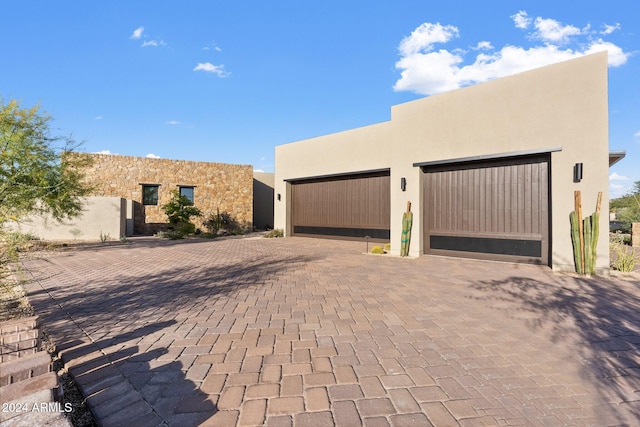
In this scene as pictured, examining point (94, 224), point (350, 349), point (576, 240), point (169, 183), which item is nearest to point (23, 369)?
point (350, 349)

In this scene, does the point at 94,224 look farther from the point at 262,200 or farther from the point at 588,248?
the point at 588,248

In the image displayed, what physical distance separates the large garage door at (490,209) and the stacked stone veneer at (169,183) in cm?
1443

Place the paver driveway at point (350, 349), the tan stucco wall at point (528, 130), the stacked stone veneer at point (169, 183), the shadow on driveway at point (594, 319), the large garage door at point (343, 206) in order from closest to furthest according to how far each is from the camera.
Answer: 1. the paver driveway at point (350, 349)
2. the shadow on driveway at point (594, 319)
3. the tan stucco wall at point (528, 130)
4. the large garage door at point (343, 206)
5. the stacked stone veneer at point (169, 183)

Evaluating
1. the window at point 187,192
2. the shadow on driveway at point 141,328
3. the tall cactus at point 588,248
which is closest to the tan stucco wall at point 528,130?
the tall cactus at point 588,248

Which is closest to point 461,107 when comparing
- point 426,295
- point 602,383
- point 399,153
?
point 399,153

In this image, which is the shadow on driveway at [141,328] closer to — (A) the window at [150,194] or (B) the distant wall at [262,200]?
(A) the window at [150,194]

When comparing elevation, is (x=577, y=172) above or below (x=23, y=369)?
above

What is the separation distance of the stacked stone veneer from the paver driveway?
13.5 metres

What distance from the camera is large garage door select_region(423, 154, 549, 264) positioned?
23.8ft

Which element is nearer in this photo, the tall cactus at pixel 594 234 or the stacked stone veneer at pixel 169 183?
the tall cactus at pixel 594 234

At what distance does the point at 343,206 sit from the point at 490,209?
6.12m

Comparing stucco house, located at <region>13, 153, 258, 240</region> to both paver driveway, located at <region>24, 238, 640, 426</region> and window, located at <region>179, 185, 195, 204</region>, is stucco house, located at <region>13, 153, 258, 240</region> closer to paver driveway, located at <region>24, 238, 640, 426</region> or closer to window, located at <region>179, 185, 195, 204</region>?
window, located at <region>179, 185, 195, 204</region>

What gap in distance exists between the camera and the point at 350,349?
301cm

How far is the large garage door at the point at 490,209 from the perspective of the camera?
7.26 metres
